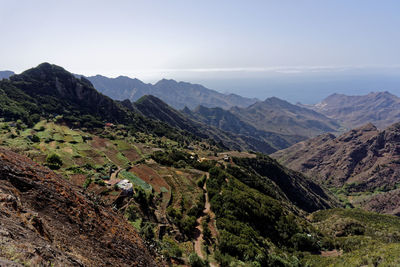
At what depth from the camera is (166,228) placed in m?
40.8

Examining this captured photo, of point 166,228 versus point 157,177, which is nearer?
point 166,228

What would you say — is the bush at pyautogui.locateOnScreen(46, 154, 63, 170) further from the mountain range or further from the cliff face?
the cliff face

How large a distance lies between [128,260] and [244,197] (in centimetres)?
4975

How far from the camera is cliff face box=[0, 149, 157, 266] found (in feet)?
36.2

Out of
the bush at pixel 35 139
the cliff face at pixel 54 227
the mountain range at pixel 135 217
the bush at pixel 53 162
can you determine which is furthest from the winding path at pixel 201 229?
the bush at pixel 35 139

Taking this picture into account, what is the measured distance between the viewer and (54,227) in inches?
647

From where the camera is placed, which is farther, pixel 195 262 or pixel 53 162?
pixel 53 162

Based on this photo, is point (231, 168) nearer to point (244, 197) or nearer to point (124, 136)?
point (244, 197)

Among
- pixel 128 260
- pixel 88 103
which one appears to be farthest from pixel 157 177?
pixel 88 103

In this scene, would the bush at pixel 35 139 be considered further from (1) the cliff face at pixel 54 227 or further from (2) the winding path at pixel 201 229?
(1) the cliff face at pixel 54 227

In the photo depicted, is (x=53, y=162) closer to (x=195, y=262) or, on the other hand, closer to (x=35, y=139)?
(x=35, y=139)

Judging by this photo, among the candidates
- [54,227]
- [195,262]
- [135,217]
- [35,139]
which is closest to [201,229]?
[135,217]

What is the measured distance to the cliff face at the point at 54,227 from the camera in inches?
434

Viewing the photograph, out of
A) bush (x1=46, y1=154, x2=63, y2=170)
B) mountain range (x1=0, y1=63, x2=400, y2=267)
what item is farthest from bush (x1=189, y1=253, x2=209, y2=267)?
bush (x1=46, y1=154, x2=63, y2=170)
